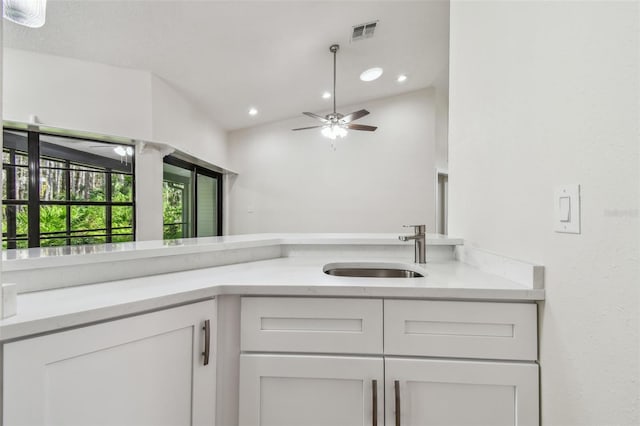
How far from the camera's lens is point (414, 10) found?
2705mm

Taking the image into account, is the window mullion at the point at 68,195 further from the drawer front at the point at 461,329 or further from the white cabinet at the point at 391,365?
the drawer front at the point at 461,329

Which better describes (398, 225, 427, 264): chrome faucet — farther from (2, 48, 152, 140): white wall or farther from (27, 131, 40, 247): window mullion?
(27, 131, 40, 247): window mullion

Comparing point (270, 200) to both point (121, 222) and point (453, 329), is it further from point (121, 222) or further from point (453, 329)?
point (453, 329)

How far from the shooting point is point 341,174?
4762 mm

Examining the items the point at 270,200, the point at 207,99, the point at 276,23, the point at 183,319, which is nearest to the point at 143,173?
the point at 207,99

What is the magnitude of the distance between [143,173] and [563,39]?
323 centimetres

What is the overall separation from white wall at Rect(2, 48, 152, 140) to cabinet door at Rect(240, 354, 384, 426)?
271 centimetres

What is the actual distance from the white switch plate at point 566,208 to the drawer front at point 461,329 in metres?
0.27

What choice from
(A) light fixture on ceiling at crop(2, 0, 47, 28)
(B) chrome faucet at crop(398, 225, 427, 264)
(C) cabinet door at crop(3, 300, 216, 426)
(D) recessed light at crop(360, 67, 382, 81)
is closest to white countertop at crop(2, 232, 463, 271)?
(B) chrome faucet at crop(398, 225, 427, 264)

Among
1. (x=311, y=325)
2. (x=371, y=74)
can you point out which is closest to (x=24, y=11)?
(x=311, y=325)

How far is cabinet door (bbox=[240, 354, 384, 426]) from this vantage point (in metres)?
0.84

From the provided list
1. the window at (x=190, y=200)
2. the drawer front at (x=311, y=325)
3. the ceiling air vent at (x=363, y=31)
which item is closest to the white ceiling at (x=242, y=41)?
the ceiling air vent at (x=363, y=31)

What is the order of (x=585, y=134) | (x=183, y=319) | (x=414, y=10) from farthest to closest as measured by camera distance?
1. (x=414, y=10)
2. (x=183, y=319)
3. (x=585, y=134)

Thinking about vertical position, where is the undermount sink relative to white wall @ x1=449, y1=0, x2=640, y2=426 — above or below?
below
